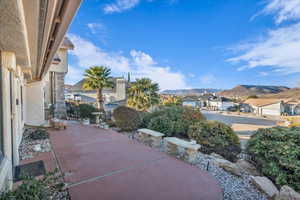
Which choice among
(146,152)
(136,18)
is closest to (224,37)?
(136,18)

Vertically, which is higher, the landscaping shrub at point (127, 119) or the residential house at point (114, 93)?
the residential house at point (114, 93)

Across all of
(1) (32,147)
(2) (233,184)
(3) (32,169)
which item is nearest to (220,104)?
(2) (233,184)

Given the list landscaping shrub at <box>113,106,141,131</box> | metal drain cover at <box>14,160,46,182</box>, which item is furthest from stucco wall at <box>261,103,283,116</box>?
metal drain cover at <box>14,160,46,182</box>

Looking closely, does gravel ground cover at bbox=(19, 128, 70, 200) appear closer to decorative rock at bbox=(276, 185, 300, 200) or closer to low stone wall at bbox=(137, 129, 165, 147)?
low stone wall at bbox=(137, 129, 165, 147)

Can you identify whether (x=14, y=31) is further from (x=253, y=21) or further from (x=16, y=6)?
(x=253, y=21)

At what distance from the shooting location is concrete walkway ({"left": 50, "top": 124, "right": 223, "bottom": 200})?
266cm

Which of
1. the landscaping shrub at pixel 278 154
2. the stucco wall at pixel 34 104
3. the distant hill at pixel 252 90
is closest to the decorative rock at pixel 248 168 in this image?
the landscaping shrub at pixel 278 154

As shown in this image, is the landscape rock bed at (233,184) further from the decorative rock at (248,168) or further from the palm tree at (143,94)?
the palm tree at (143,94)

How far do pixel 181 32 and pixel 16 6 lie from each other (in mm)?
15024

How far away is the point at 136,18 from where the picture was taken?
35.0 ft

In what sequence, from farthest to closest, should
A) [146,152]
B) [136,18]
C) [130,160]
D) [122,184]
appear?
1. [136,18]
2. [146,152]
3. [130,160]
4. [122,184]

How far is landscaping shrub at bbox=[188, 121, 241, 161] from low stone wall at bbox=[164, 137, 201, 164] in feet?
4.92

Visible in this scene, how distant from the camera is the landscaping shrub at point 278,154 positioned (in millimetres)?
3482

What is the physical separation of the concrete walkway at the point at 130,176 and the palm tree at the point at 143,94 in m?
11.3
